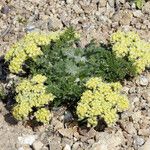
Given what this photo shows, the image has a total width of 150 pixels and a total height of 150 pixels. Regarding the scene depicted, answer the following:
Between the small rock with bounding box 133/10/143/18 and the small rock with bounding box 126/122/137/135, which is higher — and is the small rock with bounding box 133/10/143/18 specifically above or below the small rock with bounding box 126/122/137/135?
above

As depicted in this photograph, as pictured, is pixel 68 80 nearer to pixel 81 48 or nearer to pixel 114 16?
pixel 81 48

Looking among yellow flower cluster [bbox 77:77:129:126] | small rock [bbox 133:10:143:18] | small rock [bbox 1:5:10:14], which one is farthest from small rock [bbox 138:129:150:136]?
small rock [bbox 1:5:10:14]

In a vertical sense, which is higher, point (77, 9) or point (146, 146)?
point (77, 9)

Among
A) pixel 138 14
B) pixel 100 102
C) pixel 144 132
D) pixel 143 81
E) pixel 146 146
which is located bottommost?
pixel 146 146

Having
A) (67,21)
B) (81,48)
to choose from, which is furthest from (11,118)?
(67,21)

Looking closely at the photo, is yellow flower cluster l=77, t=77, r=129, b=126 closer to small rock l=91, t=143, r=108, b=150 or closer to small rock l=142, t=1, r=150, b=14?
small rock l=91, t=143, r=108, b=150

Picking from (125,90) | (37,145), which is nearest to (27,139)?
(37,145)

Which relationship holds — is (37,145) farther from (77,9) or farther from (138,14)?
(138,14)
